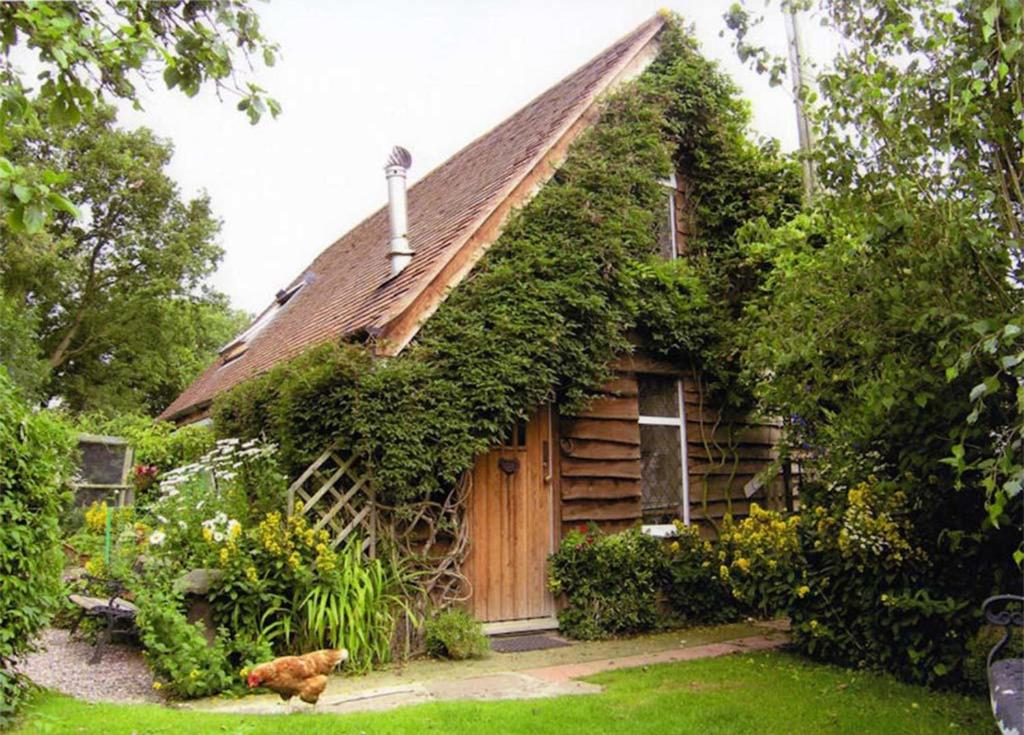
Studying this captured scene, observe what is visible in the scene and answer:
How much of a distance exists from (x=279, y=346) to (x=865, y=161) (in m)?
8.62

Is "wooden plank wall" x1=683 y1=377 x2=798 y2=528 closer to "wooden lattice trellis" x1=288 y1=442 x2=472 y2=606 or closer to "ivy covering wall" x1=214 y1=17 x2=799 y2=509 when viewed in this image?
"ivy covering wall" x1=214 y1=17 x2=799 y2=509

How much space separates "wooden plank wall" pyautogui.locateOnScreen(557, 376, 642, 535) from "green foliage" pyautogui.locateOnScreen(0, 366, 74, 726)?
16.4 feet

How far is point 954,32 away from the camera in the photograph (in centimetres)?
480

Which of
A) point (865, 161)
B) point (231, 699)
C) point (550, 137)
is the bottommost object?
point (231, 699)

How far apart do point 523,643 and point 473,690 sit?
2.04 meters

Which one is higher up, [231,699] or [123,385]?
[123,385]

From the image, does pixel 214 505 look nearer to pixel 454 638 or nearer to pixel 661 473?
pixel 454 638

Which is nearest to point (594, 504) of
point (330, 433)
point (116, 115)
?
point (330, 433)

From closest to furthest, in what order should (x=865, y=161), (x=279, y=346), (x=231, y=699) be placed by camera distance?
(x=865, y=161) → (x=231, y=699) → (x=279, y=346)

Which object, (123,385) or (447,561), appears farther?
(123,385)

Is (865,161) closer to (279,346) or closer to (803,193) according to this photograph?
(803,193)

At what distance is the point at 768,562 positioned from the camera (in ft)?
24.0

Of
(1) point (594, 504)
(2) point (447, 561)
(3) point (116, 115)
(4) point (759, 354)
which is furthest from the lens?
(3) point (116, 115)

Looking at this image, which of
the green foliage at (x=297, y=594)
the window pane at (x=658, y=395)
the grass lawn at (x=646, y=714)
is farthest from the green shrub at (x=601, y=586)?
the green foliage at (x=297, y=594)
